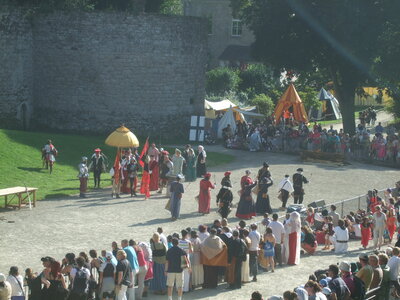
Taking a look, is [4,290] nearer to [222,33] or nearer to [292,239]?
[292,239]

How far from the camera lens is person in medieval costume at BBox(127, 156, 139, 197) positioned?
29.8 m

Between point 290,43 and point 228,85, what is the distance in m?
17.4

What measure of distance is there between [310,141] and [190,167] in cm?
916

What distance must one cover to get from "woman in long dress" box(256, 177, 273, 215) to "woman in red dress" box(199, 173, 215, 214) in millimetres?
1527

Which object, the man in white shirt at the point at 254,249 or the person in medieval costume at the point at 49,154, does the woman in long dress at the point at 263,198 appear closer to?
the man in white shirt at the point at 254,249

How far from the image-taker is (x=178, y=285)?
63.6ft

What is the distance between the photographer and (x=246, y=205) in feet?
89.6

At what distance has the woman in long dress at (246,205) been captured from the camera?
89.2 feet

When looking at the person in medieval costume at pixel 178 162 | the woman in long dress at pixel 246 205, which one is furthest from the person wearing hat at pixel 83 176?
the woman in long dress at pixel 246 205

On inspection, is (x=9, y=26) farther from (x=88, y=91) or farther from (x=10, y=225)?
(x=10, y=225)

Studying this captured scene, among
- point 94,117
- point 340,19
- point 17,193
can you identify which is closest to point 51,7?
point 94,117

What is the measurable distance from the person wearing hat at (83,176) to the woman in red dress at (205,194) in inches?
154

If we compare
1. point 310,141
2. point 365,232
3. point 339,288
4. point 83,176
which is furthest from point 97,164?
point 339,288

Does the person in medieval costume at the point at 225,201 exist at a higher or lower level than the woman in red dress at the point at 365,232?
higher
